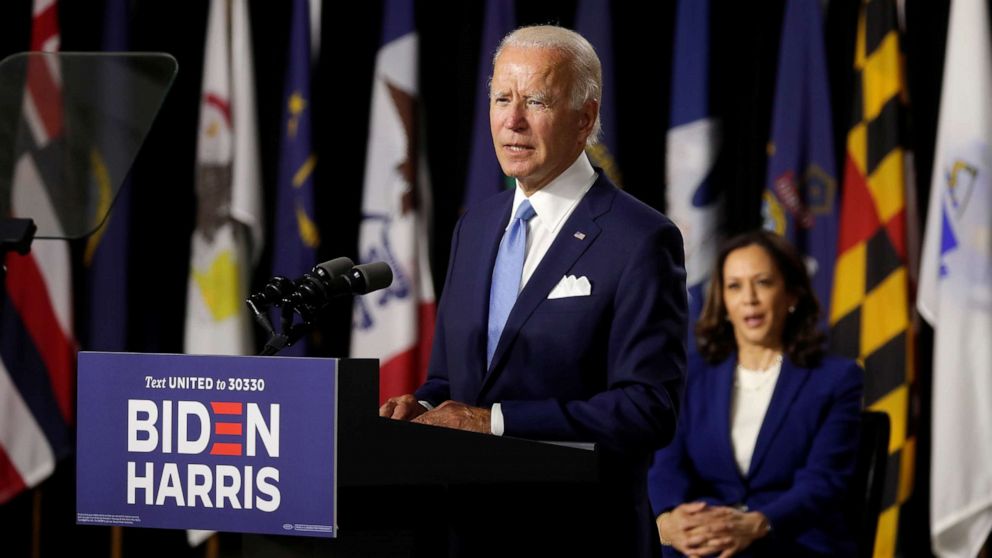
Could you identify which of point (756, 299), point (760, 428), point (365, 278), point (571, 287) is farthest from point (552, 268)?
point (756, 299)

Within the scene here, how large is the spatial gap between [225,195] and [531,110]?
2.90m

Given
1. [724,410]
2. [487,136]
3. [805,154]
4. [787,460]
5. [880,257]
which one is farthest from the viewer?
[487,136]

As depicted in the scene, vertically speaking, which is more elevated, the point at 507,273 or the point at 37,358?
the point at 37,358

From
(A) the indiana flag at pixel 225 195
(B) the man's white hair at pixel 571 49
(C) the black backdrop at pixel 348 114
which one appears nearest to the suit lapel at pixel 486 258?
(B) the man's white hair at pixel 571 49

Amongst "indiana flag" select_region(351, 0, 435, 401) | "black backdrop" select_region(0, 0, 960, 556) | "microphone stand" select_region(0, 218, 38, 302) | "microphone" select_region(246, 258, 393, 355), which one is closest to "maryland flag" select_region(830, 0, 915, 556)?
"black backdrop" select_region(0, 0, 960, 556)

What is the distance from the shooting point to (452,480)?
1.44 metres

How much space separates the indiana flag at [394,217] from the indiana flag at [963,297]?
176 centimetres

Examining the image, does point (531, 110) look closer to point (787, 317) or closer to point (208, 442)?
point (208, 442)

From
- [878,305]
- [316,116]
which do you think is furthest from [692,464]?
[316,116]

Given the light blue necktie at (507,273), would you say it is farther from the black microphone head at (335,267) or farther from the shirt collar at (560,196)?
the black microphone head at (335,267)

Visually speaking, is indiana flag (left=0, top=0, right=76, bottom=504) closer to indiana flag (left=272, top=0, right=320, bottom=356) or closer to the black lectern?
indiana flag (left=272, top=0, right=320, bottom=356)

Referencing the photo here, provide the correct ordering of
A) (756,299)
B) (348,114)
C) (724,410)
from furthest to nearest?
1. (348,114)
2. (756,299)
3. (724,410)

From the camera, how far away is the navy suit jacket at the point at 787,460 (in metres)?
2.92

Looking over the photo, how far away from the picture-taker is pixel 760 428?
308 centimetres
